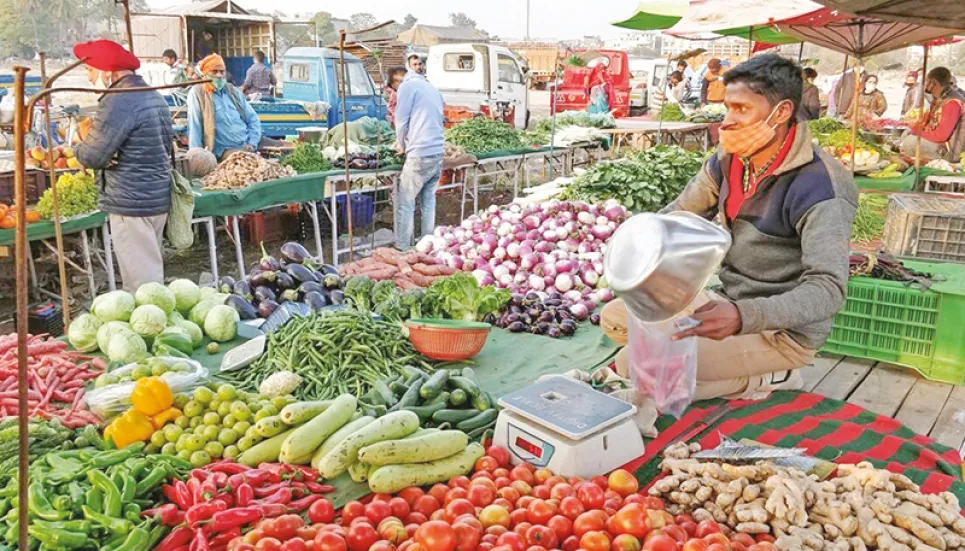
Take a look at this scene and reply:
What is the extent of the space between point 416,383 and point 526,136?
8308 mm

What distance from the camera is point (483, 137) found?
952 centimetres

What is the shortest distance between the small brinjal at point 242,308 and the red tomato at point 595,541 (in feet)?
9.18

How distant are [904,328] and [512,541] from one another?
317 centimetres

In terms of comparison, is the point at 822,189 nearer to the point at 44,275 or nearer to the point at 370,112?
the point at 44,275

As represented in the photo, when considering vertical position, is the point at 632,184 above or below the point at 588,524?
above

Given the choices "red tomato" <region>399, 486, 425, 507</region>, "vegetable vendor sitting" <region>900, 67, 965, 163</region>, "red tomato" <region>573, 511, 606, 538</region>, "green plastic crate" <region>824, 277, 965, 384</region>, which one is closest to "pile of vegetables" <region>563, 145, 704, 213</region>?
"green plastic crate" <region>824, 277, 965, 384</region>

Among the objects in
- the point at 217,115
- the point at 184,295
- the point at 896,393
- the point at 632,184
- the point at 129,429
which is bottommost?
the point at 896,393

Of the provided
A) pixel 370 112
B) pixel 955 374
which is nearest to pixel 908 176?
pixel 955 374

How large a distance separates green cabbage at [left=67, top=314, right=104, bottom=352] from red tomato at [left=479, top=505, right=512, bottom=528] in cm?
267

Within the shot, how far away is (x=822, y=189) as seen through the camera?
9.35 feet

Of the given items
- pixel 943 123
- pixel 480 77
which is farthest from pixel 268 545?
pixel 480 77

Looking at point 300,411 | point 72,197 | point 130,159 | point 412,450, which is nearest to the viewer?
point 412,450

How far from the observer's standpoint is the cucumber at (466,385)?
297 cm

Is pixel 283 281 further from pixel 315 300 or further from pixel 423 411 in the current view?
pixel 423 411
